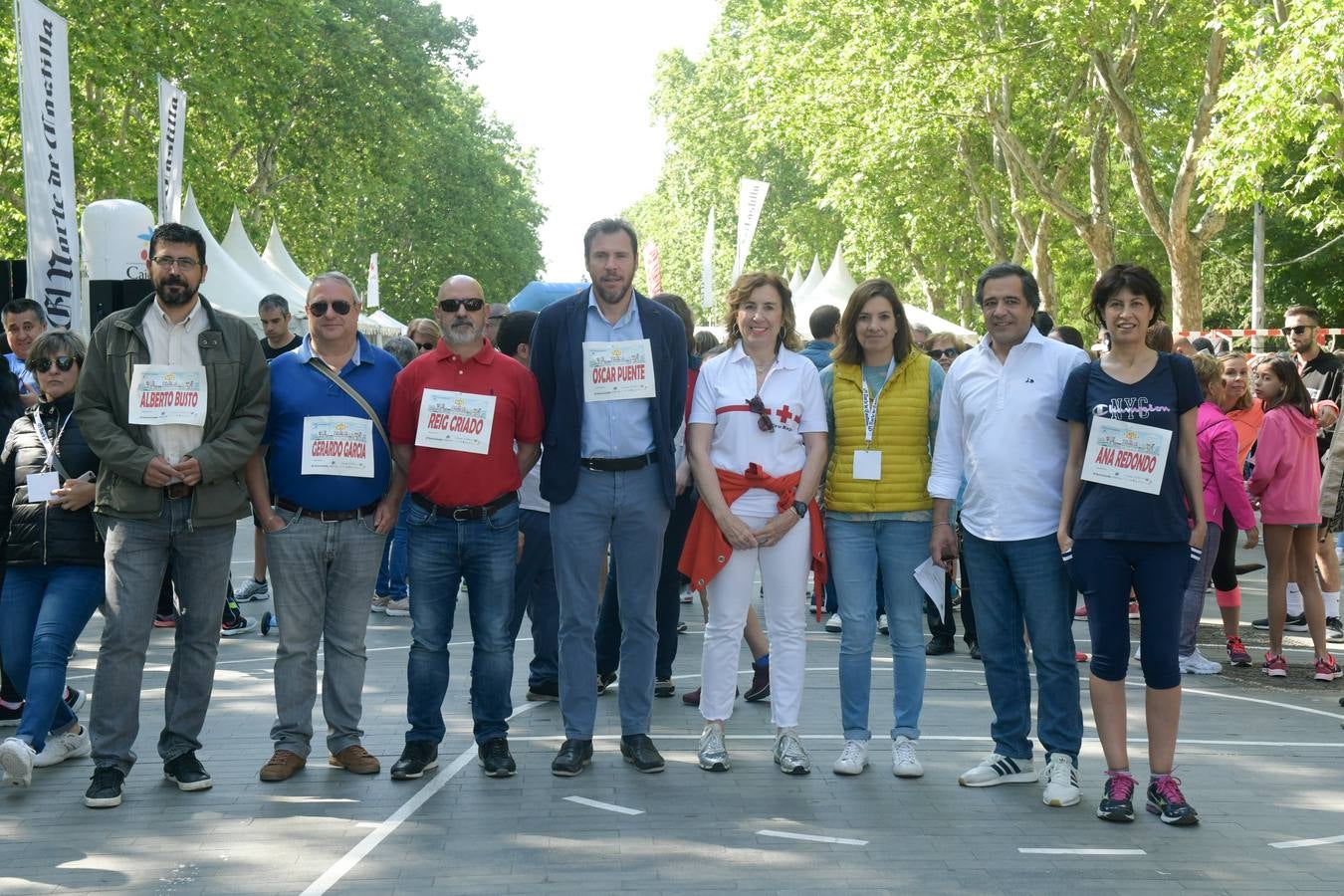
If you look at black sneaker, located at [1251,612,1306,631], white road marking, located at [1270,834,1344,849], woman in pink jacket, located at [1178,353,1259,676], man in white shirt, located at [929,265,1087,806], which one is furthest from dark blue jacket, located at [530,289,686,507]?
black sneaker, located at [1251,612,1306,631]

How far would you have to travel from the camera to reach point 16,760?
20.8 feet

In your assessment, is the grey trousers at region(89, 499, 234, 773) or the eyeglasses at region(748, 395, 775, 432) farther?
the eyeglasses at region(748, 395, 775, 432)

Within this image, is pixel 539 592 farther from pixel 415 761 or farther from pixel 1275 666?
pixel 1275 666

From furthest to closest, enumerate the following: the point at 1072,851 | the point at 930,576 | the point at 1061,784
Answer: the point at 930,576 → the point at 1061,784 → the point at 1072,851

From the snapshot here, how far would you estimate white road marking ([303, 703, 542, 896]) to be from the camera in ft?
17.8

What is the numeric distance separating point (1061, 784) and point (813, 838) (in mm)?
1135

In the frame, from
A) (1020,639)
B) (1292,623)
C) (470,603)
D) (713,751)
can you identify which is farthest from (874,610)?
(1292,623)

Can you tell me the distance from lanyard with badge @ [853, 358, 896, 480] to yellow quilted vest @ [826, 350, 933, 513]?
0.05ft

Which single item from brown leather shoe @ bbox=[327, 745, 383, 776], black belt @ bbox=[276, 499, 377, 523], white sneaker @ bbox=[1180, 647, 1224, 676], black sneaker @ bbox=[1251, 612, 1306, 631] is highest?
black belt @ bbox=[276, 499, 377, 523]

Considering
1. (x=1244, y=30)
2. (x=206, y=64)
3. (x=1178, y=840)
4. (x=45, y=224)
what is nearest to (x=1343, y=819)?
(x=1178, y=840)

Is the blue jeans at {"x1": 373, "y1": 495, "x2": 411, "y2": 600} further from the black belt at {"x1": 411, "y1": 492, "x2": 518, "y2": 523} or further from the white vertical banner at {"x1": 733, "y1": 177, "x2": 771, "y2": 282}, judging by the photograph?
the white vertical banner at {"x1": 733, "y1": 177, "x2": 771, "y2": 282}

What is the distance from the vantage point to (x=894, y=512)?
694cm

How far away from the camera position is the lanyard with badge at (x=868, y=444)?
6945 millimetres

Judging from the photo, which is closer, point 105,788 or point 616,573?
point 105,788
